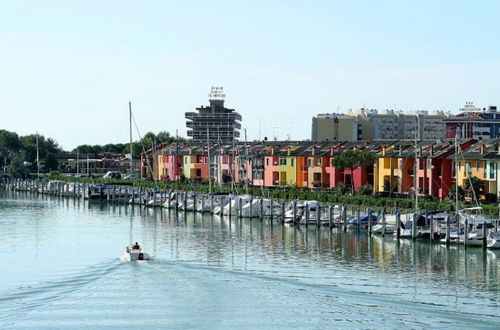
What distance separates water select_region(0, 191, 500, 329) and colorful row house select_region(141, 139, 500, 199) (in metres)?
18.5

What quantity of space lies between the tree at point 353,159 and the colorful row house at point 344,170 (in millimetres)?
1101

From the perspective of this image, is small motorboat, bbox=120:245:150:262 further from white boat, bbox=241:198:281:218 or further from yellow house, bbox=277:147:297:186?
yellow house, bbox=277:147:297:186

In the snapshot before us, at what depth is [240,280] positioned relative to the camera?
5422cm

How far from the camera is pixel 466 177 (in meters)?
97.9

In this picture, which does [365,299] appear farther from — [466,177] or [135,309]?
[466,177]

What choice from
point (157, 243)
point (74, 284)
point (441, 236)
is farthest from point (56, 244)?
point (441, 236)

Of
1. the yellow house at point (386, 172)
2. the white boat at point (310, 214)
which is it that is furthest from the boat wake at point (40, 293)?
the yellow house at point (386, 172)

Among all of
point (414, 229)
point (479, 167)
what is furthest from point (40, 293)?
point (479, 167)

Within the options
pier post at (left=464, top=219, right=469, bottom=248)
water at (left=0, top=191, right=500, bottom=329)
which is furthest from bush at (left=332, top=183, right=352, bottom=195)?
pier post at (left=464, top=219, right=469, bottom=248)

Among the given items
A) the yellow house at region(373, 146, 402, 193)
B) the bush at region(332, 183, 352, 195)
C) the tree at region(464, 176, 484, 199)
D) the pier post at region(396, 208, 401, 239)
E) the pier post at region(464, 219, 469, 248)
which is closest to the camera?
the pier post at region(464, 219, 469, 248)

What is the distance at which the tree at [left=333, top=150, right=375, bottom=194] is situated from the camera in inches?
4493

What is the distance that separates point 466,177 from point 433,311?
53153 mm

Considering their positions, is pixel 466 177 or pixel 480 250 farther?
pixel 466 177

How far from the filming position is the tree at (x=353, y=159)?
374ft
